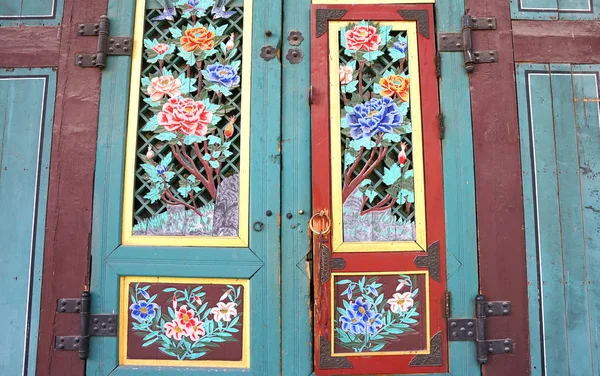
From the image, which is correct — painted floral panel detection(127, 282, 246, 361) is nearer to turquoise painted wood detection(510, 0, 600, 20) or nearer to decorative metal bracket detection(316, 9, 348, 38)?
decorative metal bracket detection(316, 9, 348, 38)

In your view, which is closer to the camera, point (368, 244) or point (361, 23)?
point (368, 244)

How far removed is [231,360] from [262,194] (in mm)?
791

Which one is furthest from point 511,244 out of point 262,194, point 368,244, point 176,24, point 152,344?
point 176,24

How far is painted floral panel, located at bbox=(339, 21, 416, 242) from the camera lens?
2.34 meters

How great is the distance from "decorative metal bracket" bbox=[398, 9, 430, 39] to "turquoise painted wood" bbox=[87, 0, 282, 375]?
2.30 feet

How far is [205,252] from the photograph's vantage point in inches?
90.8

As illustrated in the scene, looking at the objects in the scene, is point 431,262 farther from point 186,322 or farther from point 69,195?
point 69,195

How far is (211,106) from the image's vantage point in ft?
7.92

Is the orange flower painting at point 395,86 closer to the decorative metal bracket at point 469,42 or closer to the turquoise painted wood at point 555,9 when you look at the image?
the decorative metal bracket at point 469,42

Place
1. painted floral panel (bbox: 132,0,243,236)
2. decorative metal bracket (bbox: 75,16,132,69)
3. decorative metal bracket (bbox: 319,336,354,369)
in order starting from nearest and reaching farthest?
decorative metal bracket (bbox: 319,336,354,369) → painted floral panel (bbox: 132,0,243,236) → decorative metal bracket (bbox: 75,16,132,69)

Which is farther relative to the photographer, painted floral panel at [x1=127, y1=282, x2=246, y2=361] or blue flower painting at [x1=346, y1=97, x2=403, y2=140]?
blue flower painting at [x1=346, y1=97, x2=403, y2=140]

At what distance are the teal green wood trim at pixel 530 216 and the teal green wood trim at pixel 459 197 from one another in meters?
0.26

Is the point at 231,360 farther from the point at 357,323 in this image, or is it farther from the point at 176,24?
the point at 176,24

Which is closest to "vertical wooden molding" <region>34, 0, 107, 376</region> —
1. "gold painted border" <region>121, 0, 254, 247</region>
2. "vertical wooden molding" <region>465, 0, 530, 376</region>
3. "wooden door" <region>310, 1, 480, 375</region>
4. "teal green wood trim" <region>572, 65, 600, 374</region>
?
"gold painted border" <region>121, 0, 254, 247</region>
